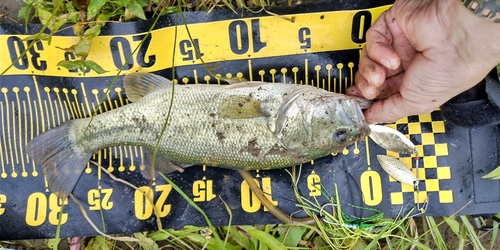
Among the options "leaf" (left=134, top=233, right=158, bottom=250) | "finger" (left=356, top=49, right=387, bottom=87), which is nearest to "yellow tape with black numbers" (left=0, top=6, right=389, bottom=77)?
"finger" (left=356, top=49, right=387, bottom=87)

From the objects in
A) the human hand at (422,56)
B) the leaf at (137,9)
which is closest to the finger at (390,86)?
the human hand at (422,56)

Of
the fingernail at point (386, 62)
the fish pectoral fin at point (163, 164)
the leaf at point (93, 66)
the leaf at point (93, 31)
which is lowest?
the fish pectoral fin at point (163, 164)

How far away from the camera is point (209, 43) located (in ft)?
9.64

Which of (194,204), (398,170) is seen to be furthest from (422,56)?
(194,204)

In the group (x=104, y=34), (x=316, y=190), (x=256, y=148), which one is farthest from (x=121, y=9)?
(x=316, y=190)

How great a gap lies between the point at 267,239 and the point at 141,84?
142 centimetres

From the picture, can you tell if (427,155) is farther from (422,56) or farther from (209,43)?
(209,43)

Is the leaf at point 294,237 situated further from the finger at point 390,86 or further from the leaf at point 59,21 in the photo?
the leaf at point 59,21

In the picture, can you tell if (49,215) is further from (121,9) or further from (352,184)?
(352,184)

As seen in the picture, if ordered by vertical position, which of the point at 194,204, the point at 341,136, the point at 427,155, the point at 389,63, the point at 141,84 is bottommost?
the point at 194,204

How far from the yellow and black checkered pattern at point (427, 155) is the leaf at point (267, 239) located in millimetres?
993

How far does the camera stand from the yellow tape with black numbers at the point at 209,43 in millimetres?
2893

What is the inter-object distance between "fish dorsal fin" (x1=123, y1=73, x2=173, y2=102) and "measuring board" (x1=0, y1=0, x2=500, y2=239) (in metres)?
0.13

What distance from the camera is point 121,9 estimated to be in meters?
2.96
